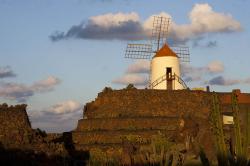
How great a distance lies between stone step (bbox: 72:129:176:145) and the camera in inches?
1302

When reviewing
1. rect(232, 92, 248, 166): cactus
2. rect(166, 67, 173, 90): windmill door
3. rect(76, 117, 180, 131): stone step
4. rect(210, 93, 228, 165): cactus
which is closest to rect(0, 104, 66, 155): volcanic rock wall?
rect(76, 117, 180, 131): stone step

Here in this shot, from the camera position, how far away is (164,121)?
115ft

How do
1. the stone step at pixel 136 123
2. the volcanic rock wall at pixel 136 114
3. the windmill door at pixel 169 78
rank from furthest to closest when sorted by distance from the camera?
1. the windmill door at pixel 169 78
2. the stone step at pixel 136 123
3. the volcanic rock wall at pixel 136 114

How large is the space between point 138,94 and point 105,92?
2447 mm

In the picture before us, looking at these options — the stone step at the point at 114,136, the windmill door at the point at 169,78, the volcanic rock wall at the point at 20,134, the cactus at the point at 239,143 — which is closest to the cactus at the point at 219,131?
the cactus at the point at 239,143

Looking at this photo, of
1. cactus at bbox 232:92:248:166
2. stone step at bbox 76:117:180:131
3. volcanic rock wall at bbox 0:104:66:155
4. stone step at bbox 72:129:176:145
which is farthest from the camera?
stone step at bbox 76:117:180:131

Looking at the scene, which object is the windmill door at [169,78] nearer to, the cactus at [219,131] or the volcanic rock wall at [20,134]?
the volcanic rock wall at [20,134]

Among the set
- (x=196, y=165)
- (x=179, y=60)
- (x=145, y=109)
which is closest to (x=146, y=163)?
(x=196, y=165)

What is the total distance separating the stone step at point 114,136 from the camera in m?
33.1

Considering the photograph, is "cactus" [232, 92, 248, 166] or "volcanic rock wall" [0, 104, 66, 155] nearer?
"cactus" [232, 92, 248, 166]

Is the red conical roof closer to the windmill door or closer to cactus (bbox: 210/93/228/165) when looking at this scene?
the windmill door

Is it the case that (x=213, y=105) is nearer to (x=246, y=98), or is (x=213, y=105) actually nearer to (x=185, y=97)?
(x=185, y=97)

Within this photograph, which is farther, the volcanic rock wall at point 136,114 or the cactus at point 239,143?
the volcanic rock wall at point 136,114

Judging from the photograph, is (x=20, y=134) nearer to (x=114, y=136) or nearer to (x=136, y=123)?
(x=114, y=136)
